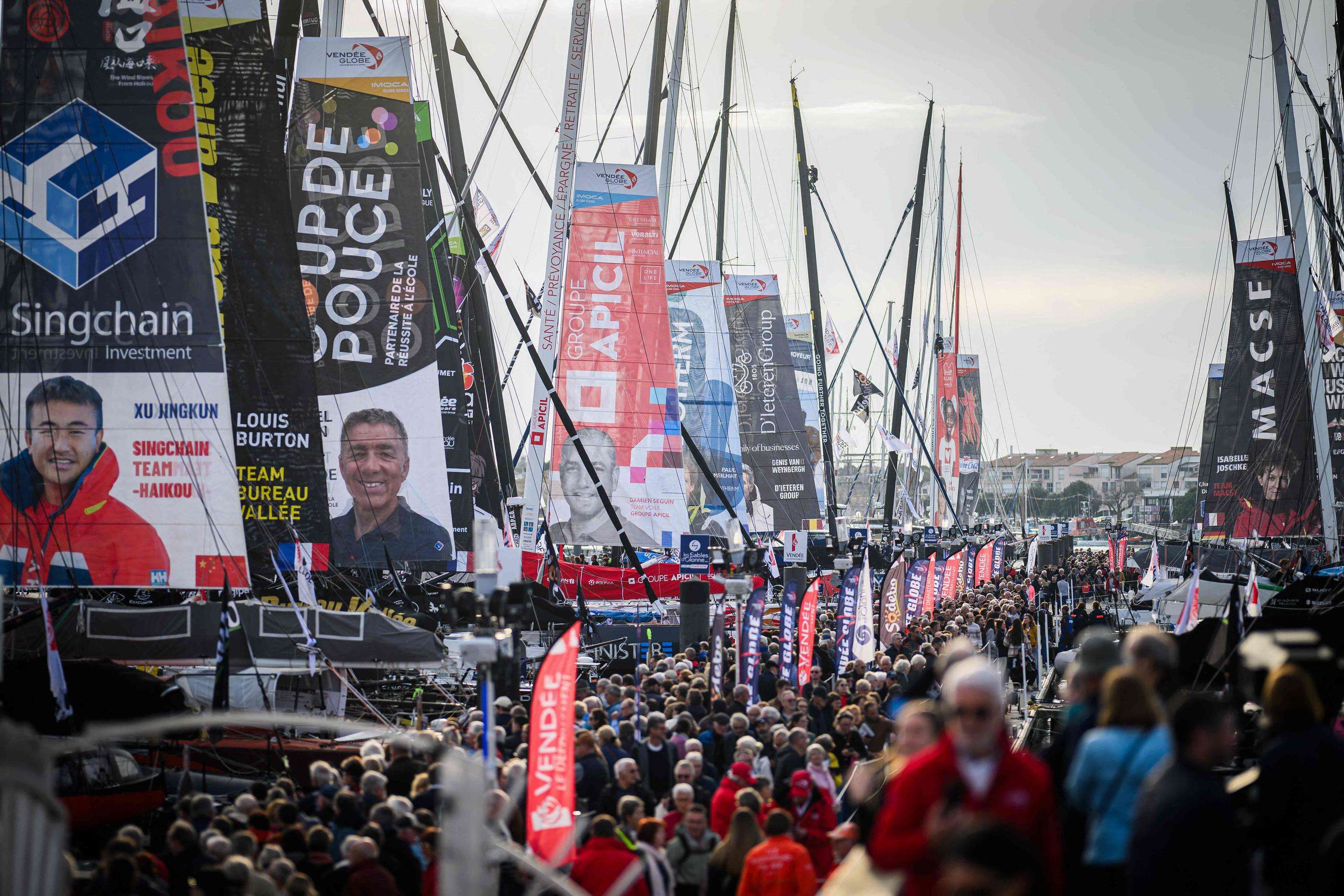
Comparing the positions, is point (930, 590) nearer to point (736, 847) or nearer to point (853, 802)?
point (853, 802)

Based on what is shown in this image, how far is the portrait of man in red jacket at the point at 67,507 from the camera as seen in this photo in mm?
13586

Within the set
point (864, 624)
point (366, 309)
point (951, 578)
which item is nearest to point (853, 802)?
point (864, 624)

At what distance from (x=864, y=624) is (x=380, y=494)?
6.93 m

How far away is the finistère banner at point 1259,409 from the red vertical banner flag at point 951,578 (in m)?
8.92

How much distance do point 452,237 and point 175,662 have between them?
1587 cm

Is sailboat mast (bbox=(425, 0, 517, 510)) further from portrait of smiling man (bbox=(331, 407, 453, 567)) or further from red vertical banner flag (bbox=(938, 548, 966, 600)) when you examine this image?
red vertical banner flag (bbox=(938, 548, 966, 600))

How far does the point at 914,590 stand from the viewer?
24.0 meters

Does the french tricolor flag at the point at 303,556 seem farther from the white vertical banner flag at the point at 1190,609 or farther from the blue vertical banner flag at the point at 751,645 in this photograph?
the white vertical banner flag at the point at 1190,609

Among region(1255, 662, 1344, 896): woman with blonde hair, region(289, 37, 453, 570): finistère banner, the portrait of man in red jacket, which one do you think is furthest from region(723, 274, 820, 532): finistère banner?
region(1255, 662, 1344, 896): woman with blonde hair

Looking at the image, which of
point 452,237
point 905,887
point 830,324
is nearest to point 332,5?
point 452,237

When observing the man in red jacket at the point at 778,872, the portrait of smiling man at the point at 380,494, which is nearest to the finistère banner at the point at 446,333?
the portrait of smiling man at the point at 380,494

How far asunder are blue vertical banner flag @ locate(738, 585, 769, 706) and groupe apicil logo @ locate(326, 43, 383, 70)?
9.77 meters

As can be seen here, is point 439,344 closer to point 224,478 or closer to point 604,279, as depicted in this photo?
point 604,279

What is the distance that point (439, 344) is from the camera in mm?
25391
